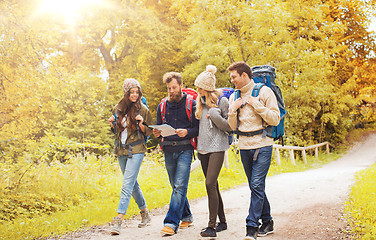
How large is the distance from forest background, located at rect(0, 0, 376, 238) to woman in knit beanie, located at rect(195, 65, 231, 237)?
3.48 metres

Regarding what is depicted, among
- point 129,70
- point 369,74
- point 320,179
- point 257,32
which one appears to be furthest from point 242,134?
point 369,74

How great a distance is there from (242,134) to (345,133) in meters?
22.4

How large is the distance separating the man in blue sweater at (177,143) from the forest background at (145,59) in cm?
301

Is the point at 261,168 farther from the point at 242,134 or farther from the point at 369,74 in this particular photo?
the point at 369,74

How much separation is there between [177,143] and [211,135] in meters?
0.51

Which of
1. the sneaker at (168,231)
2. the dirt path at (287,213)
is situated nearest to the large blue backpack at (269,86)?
the dirt path at (287,213)

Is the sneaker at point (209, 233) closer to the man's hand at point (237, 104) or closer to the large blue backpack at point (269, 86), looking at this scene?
the large blue backpack at point (269, 86)

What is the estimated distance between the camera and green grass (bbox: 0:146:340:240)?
5.82 m

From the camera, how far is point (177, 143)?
4996 millimetres

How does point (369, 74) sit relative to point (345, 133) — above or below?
above

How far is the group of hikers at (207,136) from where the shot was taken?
14.7ft

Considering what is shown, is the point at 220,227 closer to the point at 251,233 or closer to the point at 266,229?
the point at 266,229

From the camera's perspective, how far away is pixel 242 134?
4625 mm

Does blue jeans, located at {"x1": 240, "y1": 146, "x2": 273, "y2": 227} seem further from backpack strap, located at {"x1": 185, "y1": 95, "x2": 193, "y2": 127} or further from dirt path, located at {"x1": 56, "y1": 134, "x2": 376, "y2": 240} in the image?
backpack strap, located at {"x1": 185, "y1": 95, "x2": 193, "y2": 127}
